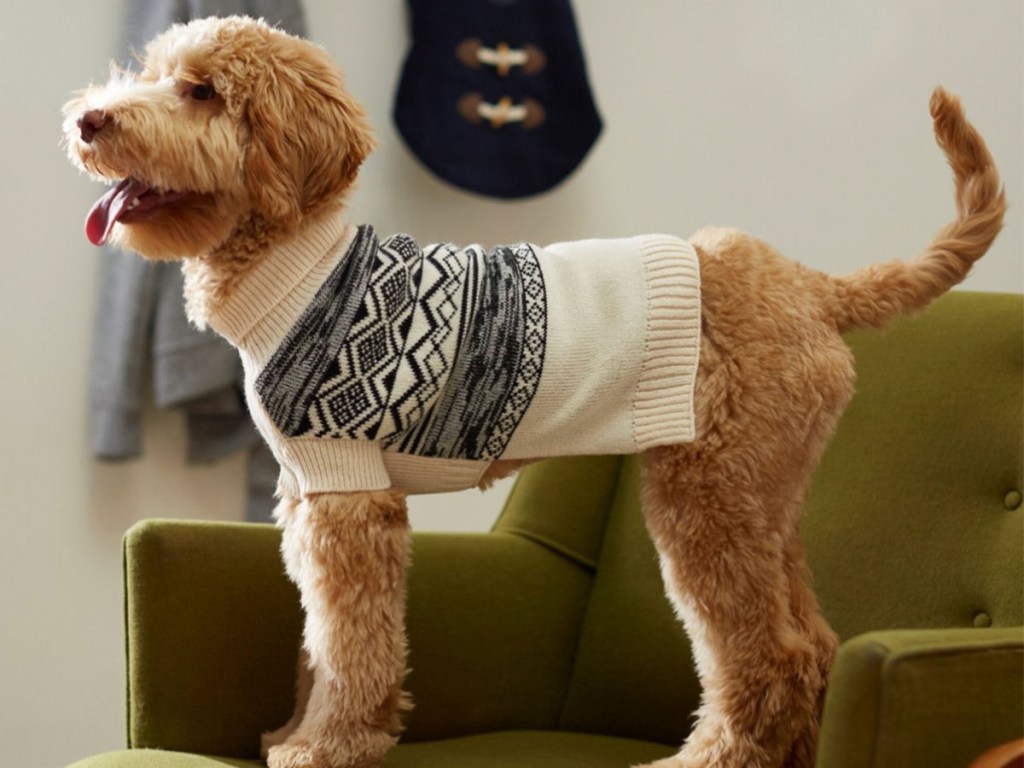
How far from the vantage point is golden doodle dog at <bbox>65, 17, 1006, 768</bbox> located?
1.25 meters

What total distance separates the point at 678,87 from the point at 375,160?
60 cm

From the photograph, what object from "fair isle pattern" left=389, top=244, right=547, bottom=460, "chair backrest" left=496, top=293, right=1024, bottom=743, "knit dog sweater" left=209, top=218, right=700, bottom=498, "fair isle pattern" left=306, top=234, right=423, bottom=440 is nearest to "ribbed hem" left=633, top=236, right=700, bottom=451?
"knit dog sweater" left=209, top=218, right=700, bottom=498

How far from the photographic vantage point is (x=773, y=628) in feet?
4.24

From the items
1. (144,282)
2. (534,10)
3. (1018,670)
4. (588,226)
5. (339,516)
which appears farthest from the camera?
(588,226)

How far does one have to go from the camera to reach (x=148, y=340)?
6.63 feet

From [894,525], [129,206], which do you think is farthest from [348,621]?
[894,525]

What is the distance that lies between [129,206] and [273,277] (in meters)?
0.17

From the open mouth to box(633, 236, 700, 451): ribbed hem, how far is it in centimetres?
52

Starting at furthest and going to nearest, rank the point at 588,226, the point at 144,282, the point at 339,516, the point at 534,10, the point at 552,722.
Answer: the point at 588,226, the point at 534,10, the point at 144,282, the point at 552,722, the point at 339,516

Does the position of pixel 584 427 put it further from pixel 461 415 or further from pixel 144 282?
pixel 144 282

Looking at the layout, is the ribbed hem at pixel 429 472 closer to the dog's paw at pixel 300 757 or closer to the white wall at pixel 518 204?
the dog's paw at pixel 300 757

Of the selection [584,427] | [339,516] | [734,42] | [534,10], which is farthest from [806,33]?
[339,516]

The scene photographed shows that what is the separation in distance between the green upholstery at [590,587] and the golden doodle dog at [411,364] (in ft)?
0.60

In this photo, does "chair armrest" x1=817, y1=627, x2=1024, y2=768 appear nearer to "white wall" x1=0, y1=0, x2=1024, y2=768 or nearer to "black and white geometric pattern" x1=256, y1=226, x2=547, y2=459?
"black and white geometric pattern" x1=256, y1=226, x2=547, y2=459
